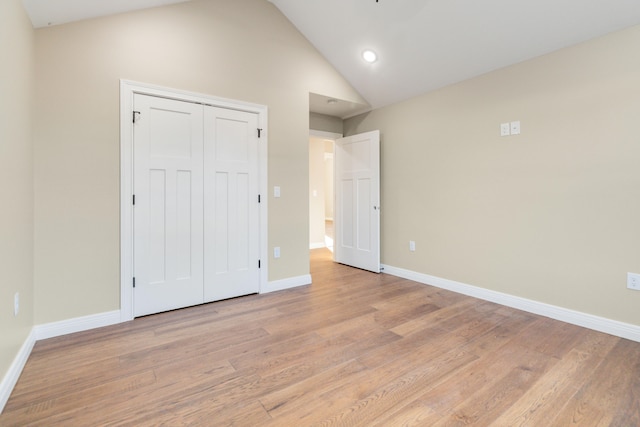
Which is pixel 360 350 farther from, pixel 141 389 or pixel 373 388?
pixel 141 389

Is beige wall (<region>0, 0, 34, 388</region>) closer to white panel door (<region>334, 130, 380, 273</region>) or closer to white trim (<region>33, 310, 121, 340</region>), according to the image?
white trim (<region>33, 310, 121, 340</region>)

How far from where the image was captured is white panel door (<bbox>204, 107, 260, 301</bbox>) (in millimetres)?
2967

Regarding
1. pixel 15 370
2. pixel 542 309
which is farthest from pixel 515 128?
pixel 15 370

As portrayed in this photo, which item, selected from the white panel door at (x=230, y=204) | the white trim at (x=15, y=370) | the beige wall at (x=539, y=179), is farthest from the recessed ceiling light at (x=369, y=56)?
the white trim at (x=15, y=370)

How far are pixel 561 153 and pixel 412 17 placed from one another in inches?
70.0

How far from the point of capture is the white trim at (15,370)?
1522 millimetres

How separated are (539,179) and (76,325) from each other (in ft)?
13.2

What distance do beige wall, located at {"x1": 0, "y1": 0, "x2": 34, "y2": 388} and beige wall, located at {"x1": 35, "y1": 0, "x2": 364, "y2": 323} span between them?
117 mm

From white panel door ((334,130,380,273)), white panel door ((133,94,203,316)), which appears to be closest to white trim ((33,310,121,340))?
white panel door ((133,94,203,316))

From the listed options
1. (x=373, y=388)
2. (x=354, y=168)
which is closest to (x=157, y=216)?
(x=373, y=388)

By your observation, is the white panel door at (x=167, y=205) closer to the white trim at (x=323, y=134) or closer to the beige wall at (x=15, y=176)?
the beige wall at (x=15, y=176)

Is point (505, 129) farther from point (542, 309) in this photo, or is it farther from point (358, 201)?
point (358, 201)

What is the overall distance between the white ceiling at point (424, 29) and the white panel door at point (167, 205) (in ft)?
2.88

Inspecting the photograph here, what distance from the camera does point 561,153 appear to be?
256cm
